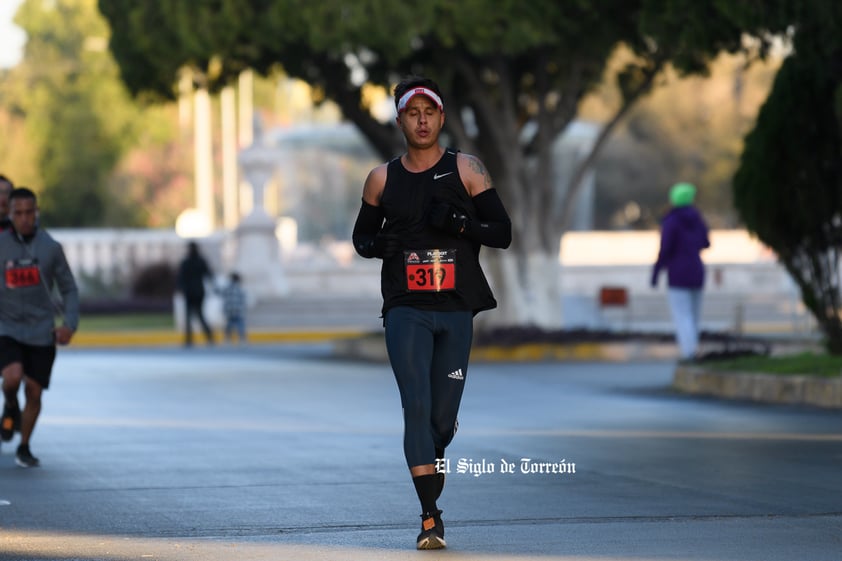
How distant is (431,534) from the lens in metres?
8.03

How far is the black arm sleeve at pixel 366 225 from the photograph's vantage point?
331 inches

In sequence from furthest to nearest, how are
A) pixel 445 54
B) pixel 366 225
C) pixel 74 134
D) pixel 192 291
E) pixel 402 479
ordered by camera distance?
pixel 74 134
pixel 192 291
pixel 445 54
pixel 402 479
pixel 366 225

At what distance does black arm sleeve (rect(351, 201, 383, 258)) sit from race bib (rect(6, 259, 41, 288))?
4.13 m

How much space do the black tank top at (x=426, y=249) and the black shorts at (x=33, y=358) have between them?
14.2 feet

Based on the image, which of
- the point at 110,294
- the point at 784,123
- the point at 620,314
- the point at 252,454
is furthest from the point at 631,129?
the point at 252,454

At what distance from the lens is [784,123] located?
16.8 metres

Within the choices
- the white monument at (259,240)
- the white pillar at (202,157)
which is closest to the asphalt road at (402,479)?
the white monument at (259,240)

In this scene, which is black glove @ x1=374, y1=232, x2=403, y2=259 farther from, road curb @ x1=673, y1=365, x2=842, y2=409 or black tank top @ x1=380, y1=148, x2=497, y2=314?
road curb @ x1=673, y1=365, x2=842, y2=409

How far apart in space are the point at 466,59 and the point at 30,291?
14061mm

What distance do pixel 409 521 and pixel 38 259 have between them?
4046 mm

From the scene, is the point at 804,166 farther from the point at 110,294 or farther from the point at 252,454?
the point at 110,294

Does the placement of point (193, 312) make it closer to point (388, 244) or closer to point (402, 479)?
point (402, 479)

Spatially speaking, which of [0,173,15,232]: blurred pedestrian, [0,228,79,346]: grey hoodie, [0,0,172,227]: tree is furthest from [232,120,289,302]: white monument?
[0,0,172,227]: tree

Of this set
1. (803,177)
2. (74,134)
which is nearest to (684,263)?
(803,177)
